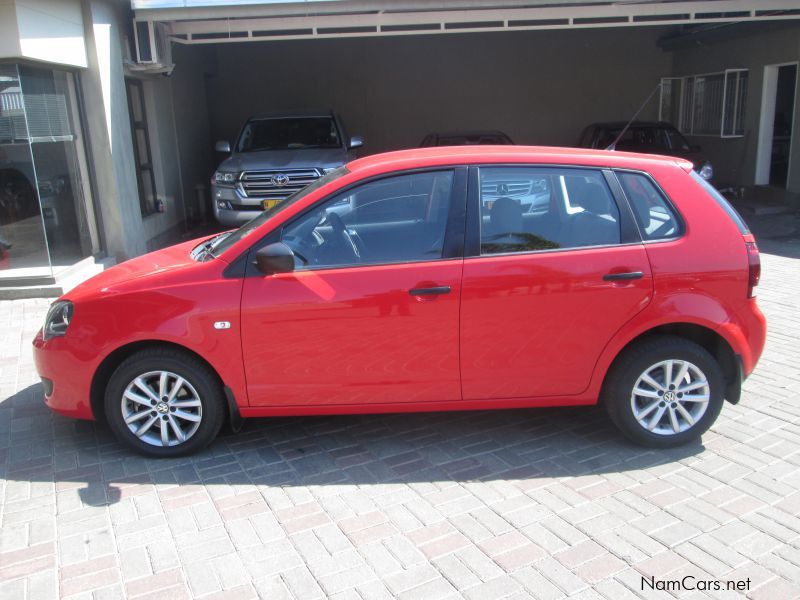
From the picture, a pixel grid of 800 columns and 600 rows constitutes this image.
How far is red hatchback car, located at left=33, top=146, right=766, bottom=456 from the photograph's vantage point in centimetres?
384

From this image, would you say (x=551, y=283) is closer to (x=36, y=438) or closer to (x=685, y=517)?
(x=685, y=517)

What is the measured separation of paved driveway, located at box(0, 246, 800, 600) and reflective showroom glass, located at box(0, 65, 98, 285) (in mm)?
3720

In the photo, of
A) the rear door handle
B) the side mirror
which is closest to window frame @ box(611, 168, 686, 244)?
the rear door handle

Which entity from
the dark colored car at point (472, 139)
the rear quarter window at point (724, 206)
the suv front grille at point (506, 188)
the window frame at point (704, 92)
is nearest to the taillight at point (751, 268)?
the rear quarter window at point (724, 206)

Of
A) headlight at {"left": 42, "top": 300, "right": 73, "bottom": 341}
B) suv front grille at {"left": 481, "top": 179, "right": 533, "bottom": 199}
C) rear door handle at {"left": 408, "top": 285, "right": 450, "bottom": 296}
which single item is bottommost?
headlight at {"left": 42, "top": 300, "right": 73, "bottom": 341}

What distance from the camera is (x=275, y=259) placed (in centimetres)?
379

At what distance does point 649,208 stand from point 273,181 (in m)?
6.71

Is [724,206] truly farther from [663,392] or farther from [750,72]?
[750,72]

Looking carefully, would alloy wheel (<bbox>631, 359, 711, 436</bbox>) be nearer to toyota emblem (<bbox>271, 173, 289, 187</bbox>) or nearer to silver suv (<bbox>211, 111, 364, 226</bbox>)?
silver suv (<bbox>211, 111, 364, 226</bbox>)

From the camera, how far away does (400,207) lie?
3980mm

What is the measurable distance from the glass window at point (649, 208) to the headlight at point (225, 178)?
6.99m

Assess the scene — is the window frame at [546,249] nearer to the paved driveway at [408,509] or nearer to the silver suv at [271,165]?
the paved driveway at [408,509]

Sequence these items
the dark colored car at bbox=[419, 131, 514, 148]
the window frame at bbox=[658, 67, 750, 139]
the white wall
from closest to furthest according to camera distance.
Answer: the white wall → the dark colored car at bbox=[419, 131, 514, 148] → the window frame at bbox=[658, 67, 750, 139]

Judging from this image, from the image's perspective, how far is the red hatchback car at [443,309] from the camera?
12.6ft
